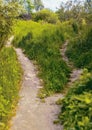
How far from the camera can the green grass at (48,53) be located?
14696 mm

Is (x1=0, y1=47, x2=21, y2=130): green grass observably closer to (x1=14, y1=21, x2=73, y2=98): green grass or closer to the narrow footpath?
the narrow footpath

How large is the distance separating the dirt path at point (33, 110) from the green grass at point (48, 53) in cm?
41

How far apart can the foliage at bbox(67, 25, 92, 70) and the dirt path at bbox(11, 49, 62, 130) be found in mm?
2801

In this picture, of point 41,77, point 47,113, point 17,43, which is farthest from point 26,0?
point 17,43

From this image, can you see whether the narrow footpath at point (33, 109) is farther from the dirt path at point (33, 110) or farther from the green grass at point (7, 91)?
the green grass at point (7, 91)

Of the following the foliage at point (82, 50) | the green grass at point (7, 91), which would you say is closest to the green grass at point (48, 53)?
the foliage at point (82, 50)

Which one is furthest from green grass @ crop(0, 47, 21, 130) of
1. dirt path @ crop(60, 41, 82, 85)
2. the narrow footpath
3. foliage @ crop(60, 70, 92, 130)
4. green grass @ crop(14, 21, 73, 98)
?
dirt path @ crop(60, 41, 82, 85)

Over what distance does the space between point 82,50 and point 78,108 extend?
8.84 meters

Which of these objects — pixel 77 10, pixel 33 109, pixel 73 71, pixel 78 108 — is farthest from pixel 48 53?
pixel 77 10

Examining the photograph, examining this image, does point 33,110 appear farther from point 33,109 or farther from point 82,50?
point 82,50

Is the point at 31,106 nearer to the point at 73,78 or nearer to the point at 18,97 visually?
the point at 18,97

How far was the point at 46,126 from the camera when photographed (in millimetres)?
10688

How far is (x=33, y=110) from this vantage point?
12.0m

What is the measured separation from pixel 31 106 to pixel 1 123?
2315 millimetres
